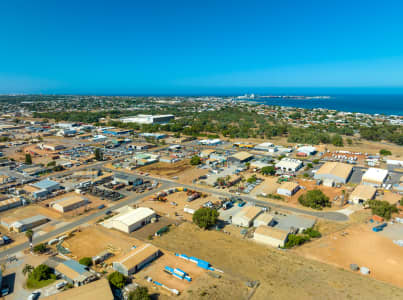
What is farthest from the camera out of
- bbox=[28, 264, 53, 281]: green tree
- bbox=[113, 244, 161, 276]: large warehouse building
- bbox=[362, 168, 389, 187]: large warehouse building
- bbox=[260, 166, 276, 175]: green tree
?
bbox=[260, 166, 276, 175]: green tree

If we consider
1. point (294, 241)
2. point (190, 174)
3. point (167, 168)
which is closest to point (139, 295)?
point (294, 241)

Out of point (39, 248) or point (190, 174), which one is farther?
point (190, 174)

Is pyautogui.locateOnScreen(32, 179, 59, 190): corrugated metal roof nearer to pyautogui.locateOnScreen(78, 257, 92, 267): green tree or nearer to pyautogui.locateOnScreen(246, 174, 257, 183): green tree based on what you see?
pyautogui.locateOnScreen(78, 257, 92, 267): green tree

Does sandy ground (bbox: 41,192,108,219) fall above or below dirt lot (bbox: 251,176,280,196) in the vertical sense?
above

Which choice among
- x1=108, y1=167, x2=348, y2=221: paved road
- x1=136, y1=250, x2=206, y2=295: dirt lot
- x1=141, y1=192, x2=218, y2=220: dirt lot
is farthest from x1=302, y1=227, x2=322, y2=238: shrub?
x1=141, y1=192, x2=218, y2=220: dirt lot

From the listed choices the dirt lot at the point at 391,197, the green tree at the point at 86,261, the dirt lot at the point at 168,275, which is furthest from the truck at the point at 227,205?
the dirt lot at the point at 391,197

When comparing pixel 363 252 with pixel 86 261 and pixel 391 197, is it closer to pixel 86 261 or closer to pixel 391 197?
pixel 391 197
